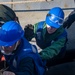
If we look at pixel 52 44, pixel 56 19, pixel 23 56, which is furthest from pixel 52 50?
pixel 23 56

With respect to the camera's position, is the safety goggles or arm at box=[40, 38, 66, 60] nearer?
arm at box=[40, 38, 66, 60]

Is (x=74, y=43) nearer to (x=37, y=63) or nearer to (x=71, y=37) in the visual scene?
(x=71, y=37)

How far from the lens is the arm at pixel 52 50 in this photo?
3770 mm

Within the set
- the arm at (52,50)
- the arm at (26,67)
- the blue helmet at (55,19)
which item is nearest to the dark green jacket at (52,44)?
the arm at (52,50)

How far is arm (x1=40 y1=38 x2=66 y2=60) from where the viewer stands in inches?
148

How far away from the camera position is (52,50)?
12.6ft

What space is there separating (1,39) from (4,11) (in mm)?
1039

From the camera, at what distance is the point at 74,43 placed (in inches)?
195

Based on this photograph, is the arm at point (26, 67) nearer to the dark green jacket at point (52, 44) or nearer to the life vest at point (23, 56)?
the life vest at point (23, 56)

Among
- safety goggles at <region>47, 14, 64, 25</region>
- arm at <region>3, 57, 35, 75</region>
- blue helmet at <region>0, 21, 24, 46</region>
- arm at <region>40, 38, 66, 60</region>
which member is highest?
blue helmet at <region>0, 21, 24, 46</region>

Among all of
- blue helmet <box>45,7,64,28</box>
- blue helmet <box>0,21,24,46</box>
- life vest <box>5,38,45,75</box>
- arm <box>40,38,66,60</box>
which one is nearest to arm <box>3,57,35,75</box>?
life vest <box>5,38,45,75</box>

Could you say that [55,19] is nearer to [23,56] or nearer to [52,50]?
[52,50]

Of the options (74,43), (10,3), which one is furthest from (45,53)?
(10,3)

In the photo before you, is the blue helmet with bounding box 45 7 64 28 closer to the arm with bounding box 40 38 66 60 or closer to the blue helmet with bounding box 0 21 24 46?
the arm with bounding box 40 38 66 60
